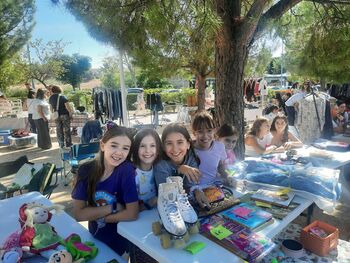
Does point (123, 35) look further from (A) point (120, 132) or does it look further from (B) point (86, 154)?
(B) point (86, 154)

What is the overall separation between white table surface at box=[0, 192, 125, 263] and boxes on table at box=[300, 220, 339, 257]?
3.34 ft

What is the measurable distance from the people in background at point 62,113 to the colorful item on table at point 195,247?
508 centimetres

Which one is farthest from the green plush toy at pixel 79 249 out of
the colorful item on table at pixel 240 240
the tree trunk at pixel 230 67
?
the tree trunk at pixel 230 67

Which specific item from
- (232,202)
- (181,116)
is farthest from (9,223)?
(181,116)

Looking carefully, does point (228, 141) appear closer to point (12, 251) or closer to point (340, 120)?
point (12, 251)

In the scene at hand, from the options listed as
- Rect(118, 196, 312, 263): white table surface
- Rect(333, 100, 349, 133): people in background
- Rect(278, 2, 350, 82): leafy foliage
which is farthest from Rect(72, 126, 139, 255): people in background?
Rect(333, 100, 349, 133): people in background

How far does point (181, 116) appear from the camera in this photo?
8.59 m

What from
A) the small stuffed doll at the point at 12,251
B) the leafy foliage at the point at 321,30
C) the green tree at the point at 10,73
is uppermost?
the green tree at the point at 10,73

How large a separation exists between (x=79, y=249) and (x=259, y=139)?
252 cm

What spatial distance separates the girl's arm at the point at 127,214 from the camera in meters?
1.45

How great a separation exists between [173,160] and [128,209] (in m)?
0.46

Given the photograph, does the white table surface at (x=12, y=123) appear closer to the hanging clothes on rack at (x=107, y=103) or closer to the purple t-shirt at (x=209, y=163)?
the hanging clothes on rack at (x=107, y=103)

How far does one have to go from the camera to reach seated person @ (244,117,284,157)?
3.21 m

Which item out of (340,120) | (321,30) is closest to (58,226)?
(321,30)
